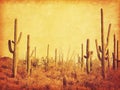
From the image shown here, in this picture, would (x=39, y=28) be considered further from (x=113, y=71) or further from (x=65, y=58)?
(x=113, y=71)

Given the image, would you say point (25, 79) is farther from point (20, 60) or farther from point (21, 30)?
point (21, 30)

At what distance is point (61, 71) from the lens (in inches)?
Answer: 232

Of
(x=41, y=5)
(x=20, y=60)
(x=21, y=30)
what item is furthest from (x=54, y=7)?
(x=20, y=60)

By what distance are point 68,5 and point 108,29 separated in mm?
820

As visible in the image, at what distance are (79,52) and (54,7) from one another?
91 cm

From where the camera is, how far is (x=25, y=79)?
585 centimetres

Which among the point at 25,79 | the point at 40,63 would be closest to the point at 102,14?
the point at 40,63

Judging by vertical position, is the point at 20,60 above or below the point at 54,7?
below

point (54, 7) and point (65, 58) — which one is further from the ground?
point (54, 7)

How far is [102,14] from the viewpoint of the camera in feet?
19.8

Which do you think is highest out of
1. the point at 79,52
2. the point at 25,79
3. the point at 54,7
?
the point at 54,7

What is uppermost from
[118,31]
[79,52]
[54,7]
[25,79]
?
[54,7]

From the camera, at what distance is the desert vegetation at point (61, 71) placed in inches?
229

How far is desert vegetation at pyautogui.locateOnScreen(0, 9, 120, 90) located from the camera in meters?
5.82
